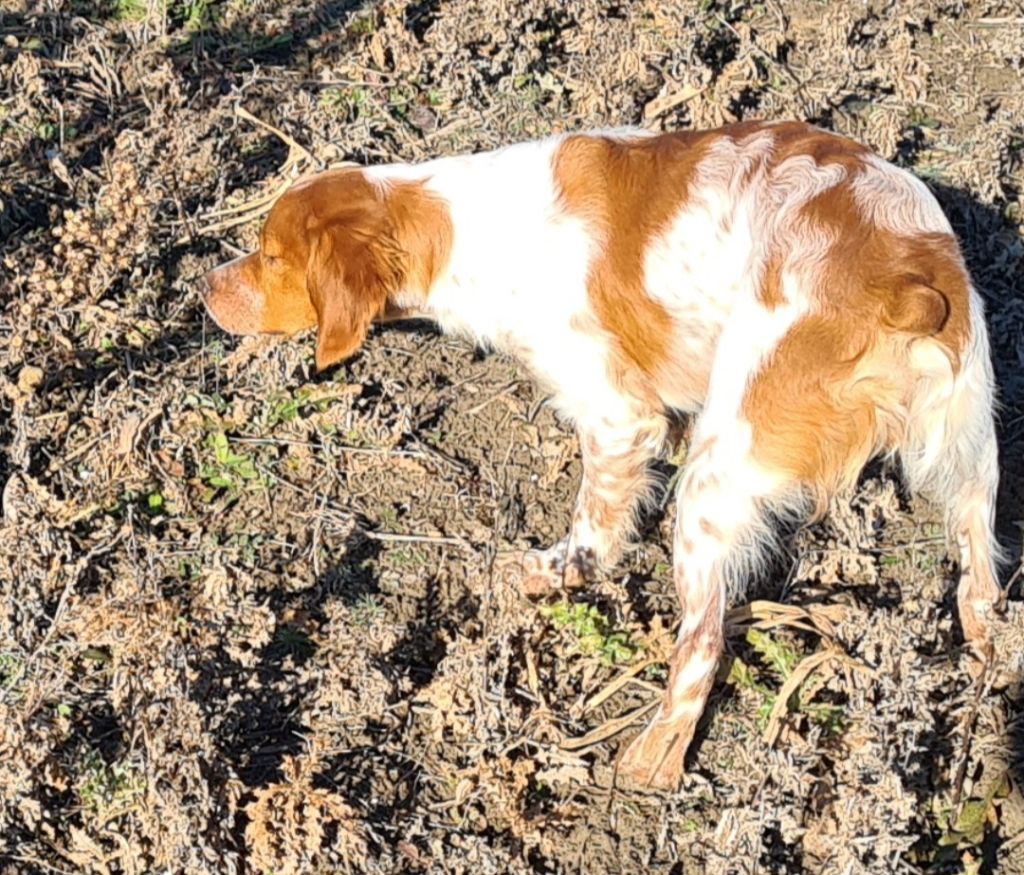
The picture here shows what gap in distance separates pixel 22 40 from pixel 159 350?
1.86m

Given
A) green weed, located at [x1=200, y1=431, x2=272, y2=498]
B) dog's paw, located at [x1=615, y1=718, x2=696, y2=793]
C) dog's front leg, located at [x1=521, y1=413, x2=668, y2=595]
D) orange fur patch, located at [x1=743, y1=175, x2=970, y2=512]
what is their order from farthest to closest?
green weed, located at [x1=200, y1=431, x2=272, y2=498]
dog's front leg, located at [x1=521, y1=413, x2=668, y2=595]
dog's paw, located at [x1=615, y1=718, x2=696, y2=793]
orange fur patch, located at [x1=743, y1=175, x2=970, y2=512]

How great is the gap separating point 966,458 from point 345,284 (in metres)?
1.64

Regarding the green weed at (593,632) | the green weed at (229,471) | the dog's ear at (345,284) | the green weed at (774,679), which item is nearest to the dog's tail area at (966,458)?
Answer: the green weed at (774,679)

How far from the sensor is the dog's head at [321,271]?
159 inches

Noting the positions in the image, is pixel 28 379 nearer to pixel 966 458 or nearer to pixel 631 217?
pixel 631 217

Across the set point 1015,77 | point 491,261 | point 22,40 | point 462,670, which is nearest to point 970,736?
point 462,670

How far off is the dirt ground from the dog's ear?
682mm

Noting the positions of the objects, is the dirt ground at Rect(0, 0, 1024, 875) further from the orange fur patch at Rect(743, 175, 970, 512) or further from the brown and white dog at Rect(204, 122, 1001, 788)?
the orange fur patch at Rect(743, 175, 970, 512)

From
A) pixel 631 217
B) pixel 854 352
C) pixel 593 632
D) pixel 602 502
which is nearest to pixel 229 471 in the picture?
pixel 602 502

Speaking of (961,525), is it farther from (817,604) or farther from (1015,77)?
(1015,77)

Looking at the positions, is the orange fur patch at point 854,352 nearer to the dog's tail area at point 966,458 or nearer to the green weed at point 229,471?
the dog's tail area at point 966,458

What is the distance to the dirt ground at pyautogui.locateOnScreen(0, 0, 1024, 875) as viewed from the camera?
143 inches

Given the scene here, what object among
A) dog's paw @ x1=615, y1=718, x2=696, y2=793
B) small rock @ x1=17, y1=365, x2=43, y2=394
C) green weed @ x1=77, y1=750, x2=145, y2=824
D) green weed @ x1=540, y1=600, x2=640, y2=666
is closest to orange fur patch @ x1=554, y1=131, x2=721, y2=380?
green weed @ x1=540, y1=600, x2=640, y2=666

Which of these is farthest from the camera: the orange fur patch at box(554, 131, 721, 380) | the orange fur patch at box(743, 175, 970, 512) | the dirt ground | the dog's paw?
the orange fur patch at box(554, 131, 721, 380)
